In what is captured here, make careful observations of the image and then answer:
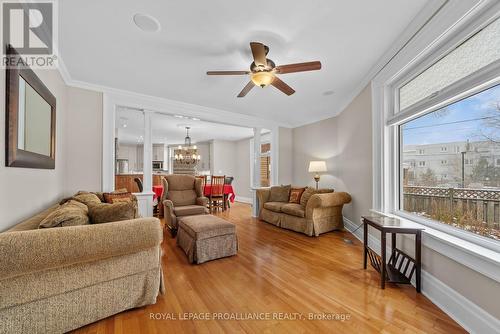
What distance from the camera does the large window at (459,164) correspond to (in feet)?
4.94

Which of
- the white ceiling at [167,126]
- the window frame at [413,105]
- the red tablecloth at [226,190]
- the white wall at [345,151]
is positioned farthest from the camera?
the red tablecloth at [226,190]

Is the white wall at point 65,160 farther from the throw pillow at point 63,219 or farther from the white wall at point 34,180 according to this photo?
the throw pillow at point 63,219

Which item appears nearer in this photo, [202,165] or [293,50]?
[293,50]

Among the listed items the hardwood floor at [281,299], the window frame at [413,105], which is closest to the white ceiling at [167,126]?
the hardwood floor at [281,299]

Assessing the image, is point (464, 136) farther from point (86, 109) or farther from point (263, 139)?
point (263, 139)

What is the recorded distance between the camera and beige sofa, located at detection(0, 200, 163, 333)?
47.8 inches

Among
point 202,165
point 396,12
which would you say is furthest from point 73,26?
point 202,165

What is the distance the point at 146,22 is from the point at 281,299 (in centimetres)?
279

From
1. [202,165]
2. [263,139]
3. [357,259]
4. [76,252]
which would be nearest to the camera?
[76,252]

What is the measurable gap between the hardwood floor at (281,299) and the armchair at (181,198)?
0.86 metres

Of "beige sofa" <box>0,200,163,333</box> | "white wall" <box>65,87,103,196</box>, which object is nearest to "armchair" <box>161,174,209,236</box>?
"white wall" <box>65,87,103,196</box>

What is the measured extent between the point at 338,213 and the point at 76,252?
3840 millimetres

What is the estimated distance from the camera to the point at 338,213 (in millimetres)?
3891

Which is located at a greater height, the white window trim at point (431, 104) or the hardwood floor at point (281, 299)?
the white window trim at point (431, 104)
